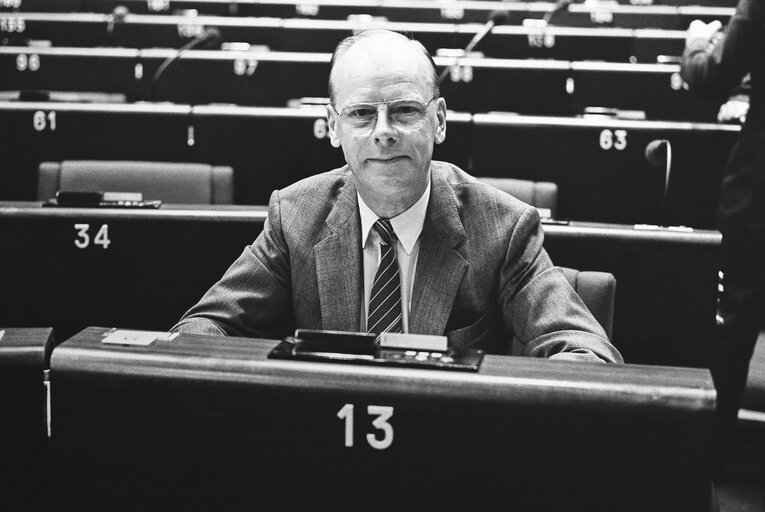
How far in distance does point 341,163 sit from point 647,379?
2.07 meters

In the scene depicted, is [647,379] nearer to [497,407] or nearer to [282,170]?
[497,407]

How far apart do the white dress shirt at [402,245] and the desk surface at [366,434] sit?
665 mm

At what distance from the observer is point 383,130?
139cm

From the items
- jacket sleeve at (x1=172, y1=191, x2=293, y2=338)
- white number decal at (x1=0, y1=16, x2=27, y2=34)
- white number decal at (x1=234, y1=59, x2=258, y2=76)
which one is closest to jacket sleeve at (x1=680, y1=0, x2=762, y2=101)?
jacket sleeve at (x1=172, y1=191, x2=293, y2=338)

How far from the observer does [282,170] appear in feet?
9.15

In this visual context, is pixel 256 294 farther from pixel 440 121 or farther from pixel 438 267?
pixel 440 121

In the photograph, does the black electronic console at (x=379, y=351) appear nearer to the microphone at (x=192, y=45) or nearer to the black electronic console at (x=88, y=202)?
the black electronic console at (x=88, y=202)

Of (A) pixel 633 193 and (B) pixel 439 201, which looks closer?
(B) pixel 439 201

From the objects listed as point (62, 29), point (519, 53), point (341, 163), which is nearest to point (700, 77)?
point (341, 163)

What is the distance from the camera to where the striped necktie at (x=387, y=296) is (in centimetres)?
144

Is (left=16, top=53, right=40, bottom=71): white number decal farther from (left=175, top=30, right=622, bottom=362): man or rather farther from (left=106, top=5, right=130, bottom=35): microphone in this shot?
(left=175, top=30, right=622, bottom=362): man

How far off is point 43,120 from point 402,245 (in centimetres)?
186

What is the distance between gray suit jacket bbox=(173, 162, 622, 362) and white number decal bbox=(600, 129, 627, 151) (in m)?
1.27

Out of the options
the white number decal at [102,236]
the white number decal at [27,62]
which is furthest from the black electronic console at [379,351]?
the white number decal at [27,62]
